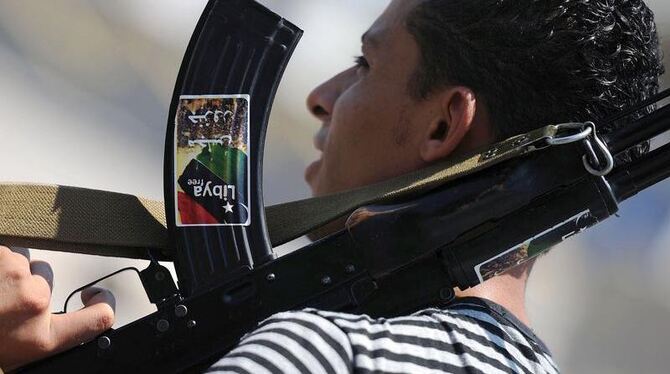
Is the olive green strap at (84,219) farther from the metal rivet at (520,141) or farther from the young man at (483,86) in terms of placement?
the metal rivet at (520,141)

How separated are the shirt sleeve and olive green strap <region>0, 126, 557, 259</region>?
27 centimetres

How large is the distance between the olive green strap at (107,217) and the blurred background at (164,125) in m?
1.62

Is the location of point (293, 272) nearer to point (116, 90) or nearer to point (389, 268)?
point (389, 268)

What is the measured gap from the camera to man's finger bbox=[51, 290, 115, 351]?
1151 mm

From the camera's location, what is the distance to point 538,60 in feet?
4.16

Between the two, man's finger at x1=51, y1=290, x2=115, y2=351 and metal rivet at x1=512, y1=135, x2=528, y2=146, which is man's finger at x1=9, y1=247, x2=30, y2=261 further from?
metal rivet at x1=512, y1=135, x2=528, y2=146

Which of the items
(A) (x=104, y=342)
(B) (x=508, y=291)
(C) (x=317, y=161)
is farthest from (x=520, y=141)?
(A) (x=104, y=342)

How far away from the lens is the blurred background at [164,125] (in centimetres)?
318

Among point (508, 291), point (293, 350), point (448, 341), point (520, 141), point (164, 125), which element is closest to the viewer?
point (293, 350)

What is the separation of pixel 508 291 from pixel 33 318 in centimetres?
50

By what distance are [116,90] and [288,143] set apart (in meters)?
0.59

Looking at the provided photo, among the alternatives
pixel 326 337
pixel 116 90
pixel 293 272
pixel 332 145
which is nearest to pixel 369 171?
pixel 332 145

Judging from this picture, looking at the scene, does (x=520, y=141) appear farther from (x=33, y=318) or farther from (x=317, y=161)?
(x=33, y=318)

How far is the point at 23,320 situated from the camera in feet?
3.67
